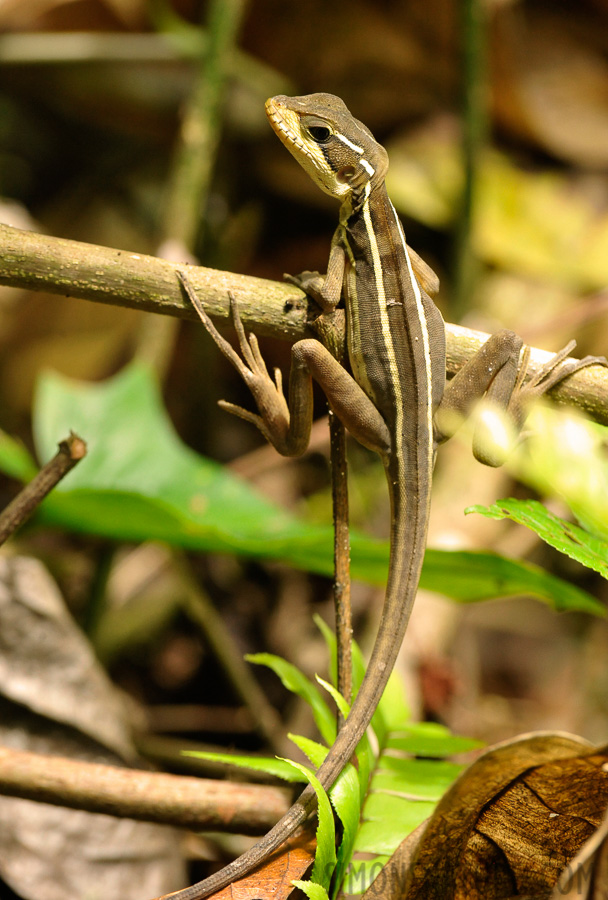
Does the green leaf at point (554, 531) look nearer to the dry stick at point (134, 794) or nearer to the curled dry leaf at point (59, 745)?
the dry stick at point (134, 794)

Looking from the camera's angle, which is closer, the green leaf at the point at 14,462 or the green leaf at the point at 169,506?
the green leaf at the point at 169,506

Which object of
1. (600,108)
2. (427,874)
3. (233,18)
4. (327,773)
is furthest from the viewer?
(600,108)

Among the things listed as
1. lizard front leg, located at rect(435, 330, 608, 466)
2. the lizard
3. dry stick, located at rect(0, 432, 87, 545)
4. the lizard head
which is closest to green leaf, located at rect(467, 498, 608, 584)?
the lizard

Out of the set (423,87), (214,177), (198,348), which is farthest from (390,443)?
(423,87)

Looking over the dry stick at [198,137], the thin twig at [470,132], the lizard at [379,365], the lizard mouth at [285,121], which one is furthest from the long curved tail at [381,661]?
the thin twig at [470,132]

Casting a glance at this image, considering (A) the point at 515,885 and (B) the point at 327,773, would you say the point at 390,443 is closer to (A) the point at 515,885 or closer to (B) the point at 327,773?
(B) the point at 327,773

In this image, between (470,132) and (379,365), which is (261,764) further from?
(470,132)

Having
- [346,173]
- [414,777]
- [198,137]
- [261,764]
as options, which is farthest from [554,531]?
[198,137]
